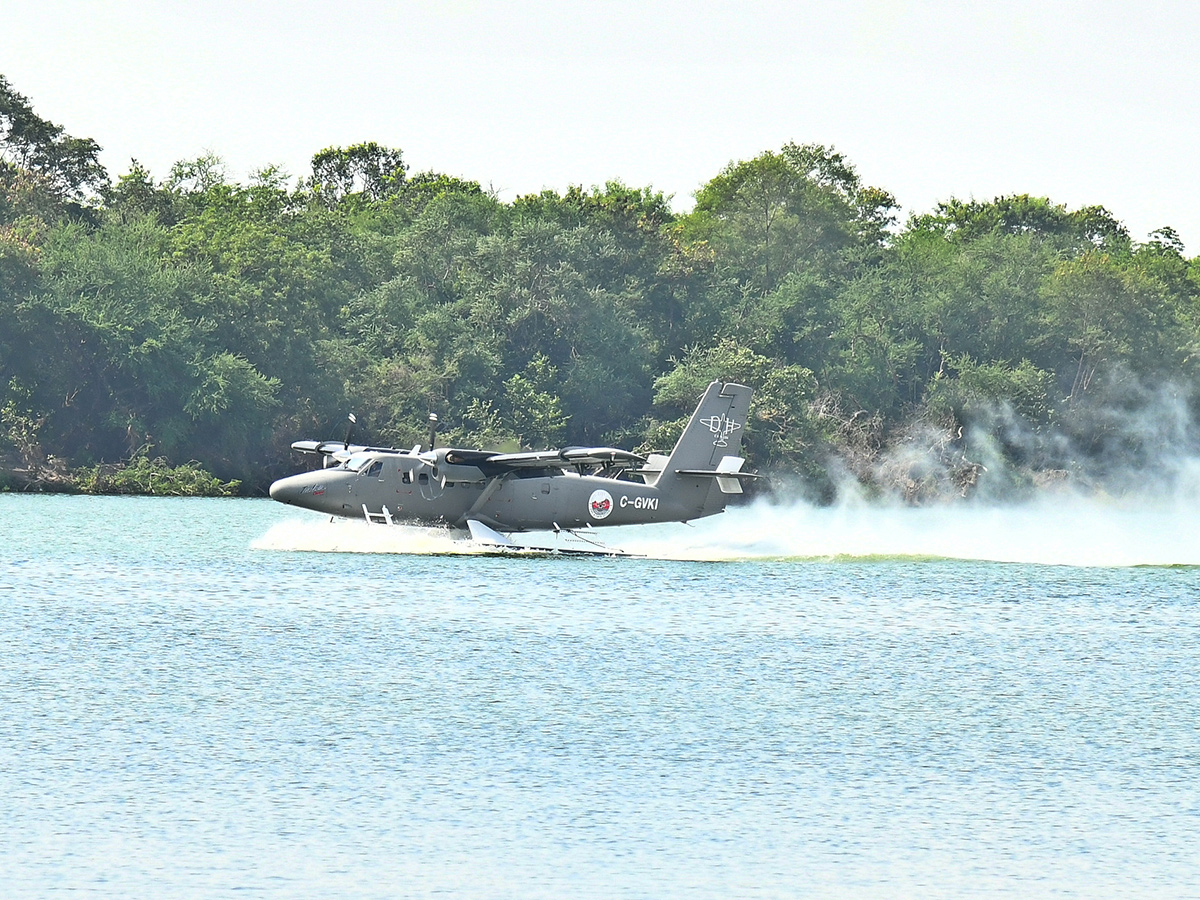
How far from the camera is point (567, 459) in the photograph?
120ft

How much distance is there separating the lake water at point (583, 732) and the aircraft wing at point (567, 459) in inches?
93.8

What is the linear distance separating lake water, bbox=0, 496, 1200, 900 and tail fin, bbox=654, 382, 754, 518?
2.77m

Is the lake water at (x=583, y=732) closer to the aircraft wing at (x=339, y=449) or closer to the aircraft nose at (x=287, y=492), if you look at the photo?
the aircraft nose at (x=287, y=492)

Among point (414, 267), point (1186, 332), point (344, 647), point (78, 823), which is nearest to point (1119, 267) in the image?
point (1186, 332)

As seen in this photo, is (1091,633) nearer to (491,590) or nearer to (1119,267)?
(491,590)

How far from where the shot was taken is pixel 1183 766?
17641 mm

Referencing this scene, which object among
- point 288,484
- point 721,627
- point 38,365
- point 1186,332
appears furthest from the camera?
point 1186,332

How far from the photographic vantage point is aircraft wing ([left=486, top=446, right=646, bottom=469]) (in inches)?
1417

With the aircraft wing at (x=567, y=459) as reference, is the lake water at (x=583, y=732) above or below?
below

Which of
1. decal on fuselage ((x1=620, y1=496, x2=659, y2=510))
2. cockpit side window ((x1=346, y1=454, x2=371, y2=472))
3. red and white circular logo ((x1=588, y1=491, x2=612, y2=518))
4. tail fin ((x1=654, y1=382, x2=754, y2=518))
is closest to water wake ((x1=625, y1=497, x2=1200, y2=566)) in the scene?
tail fin ((x1=654, y1=382, x2=754, y2=518))

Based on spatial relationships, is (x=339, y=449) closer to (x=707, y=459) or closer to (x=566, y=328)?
(x=707, y=459)

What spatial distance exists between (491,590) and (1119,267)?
2799 inches

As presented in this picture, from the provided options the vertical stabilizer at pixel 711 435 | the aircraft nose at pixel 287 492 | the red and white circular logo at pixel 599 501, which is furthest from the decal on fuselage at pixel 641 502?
the aircraft nose at pixel 287 492

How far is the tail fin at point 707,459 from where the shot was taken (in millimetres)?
39750
